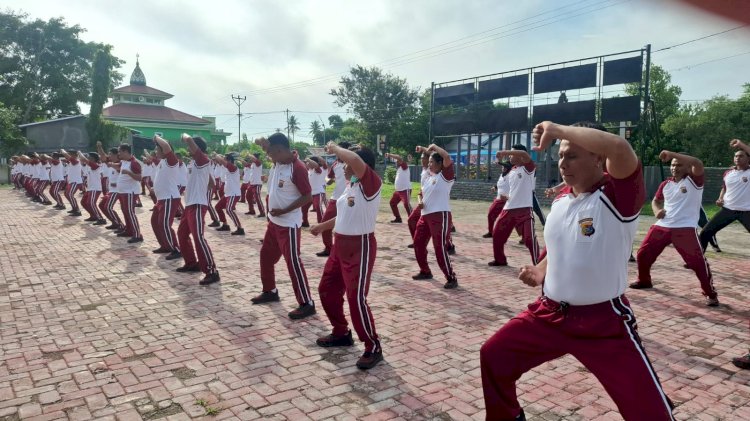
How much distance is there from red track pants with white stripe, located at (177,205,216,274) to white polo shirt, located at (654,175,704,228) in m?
6.13

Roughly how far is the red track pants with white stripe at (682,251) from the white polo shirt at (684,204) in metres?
0.09

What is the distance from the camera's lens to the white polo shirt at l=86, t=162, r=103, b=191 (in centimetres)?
1365

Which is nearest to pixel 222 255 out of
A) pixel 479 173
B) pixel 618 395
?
pixel 618 395

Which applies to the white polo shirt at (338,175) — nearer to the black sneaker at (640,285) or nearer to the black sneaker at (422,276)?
the black sneaker at (422,276)

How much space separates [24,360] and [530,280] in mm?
4280

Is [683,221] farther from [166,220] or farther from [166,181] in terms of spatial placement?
[166,220]

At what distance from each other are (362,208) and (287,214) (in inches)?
62.0

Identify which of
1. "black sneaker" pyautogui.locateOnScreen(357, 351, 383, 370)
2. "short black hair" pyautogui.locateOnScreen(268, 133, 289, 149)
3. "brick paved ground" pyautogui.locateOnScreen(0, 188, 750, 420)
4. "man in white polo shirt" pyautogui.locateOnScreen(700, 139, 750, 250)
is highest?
"short black hair" pyautogui.locateOnScreen(268, 133, 289, 149)

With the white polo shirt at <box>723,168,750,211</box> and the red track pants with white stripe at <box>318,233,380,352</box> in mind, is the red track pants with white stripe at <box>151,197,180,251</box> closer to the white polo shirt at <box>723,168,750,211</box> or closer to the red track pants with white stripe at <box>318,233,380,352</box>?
the red track pants with white stripe at <box>318,233,380,352</box>

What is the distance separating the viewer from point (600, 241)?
2768 millimetres

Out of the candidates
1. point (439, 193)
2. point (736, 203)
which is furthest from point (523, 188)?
point (736, 203)

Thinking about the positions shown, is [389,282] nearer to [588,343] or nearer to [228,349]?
[228,349]

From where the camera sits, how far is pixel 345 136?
198ft

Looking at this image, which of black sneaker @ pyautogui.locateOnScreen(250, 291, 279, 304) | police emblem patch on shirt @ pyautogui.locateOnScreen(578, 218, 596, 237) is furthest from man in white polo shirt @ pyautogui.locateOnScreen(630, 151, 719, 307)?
black sneaker @ pyautogui.locateOnScreen(250, 291, 279, 304)
